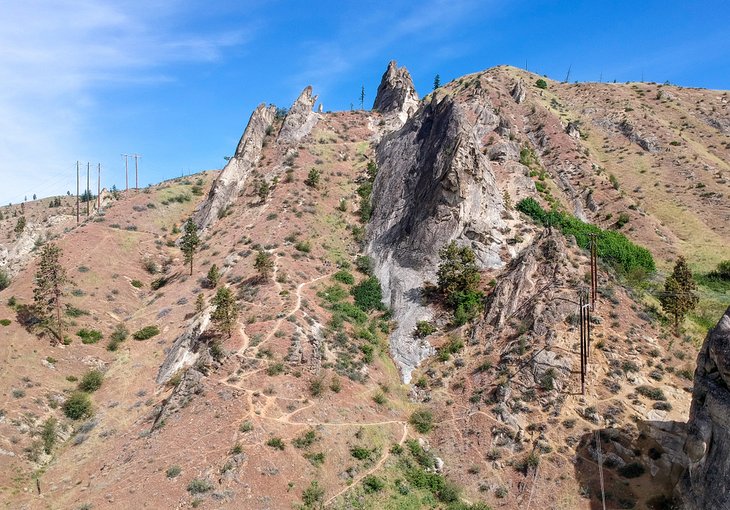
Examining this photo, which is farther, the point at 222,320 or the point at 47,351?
the point at 47,351

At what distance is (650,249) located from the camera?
54625 millimetres

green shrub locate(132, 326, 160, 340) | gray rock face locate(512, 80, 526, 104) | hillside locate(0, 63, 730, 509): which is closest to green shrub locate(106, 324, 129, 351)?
hillside locate(0, 63, 730, 509)

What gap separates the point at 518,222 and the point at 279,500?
35307 millimetres

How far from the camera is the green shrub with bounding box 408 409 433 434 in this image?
29.2 meters

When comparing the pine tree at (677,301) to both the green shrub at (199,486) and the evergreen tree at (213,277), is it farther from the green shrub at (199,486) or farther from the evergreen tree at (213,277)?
the evergreen tree at (213,277)

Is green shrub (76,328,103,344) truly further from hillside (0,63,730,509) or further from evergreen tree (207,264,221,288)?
evergreen tree (207,264,221,288)

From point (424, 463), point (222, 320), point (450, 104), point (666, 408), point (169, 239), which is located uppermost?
point (450, 104)

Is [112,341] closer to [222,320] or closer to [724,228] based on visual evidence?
[222,320]

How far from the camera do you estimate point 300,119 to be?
72938mm

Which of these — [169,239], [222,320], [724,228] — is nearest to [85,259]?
[169,239]

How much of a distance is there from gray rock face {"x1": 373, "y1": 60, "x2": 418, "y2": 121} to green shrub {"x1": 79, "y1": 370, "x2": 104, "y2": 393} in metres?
68.7

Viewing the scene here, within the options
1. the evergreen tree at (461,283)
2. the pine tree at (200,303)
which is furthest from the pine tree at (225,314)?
the evergreen tree at (461,283)

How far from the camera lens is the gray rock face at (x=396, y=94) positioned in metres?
88.4

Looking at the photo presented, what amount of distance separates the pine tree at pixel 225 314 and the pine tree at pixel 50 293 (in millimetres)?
14035
